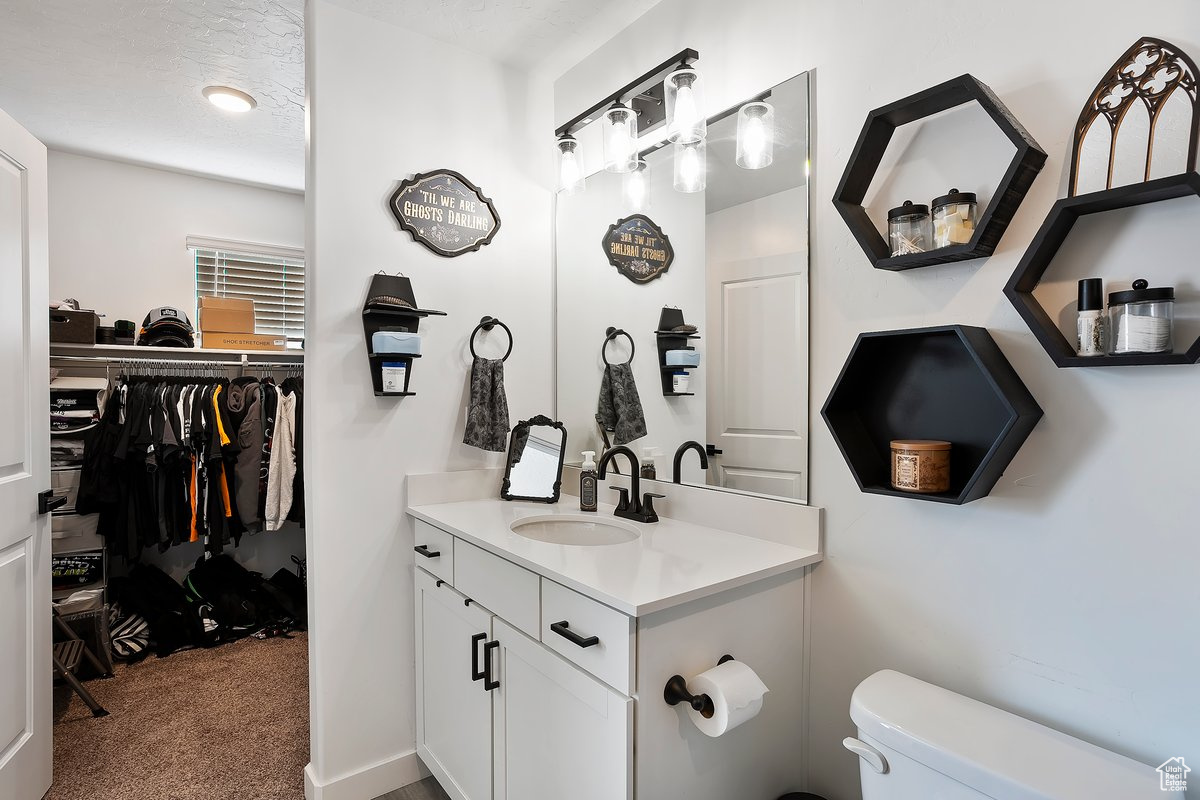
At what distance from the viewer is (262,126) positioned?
2.88 meters

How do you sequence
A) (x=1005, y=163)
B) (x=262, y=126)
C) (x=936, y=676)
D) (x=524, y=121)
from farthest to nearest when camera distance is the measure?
(x=262, y=126) < (x=524, y=121) < (x=936, y=676) < (x=1005, y=163)

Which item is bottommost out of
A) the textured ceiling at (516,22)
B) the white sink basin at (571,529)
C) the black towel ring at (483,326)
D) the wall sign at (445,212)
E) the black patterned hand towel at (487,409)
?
the white sink basin at (571,529)

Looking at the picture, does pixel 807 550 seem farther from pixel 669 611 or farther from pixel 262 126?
pixel 262 126

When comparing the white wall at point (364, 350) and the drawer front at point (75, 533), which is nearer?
the white wall at point (364, 350)

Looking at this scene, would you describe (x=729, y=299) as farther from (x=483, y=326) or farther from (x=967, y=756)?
(x=967, y=756)

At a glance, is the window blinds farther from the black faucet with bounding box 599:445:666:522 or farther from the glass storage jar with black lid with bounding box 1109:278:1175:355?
the glass storage jar with black lid with bounding box 1109:278:1175:355

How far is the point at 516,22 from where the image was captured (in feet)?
6.54

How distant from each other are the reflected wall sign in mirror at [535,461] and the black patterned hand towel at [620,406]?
0.18m

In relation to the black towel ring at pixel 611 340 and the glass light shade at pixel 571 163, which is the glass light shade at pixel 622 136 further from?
the black towel ring at pixel 611 340

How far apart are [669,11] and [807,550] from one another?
1.63 m

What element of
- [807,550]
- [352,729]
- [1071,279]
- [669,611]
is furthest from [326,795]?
[1071,279]

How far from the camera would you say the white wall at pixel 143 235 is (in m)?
3.22

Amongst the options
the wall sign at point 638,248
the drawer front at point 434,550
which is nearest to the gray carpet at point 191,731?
the drawer front at point 434,550

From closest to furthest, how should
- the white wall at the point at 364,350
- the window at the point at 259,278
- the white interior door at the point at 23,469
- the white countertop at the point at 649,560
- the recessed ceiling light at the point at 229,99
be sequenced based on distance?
the white countertop at the point at 649,560
the white interior door at the point at 23,469
the white wall at the point at 364,350
the recessed ceiling light at the point at 229,99
the window at the point at 259,278
